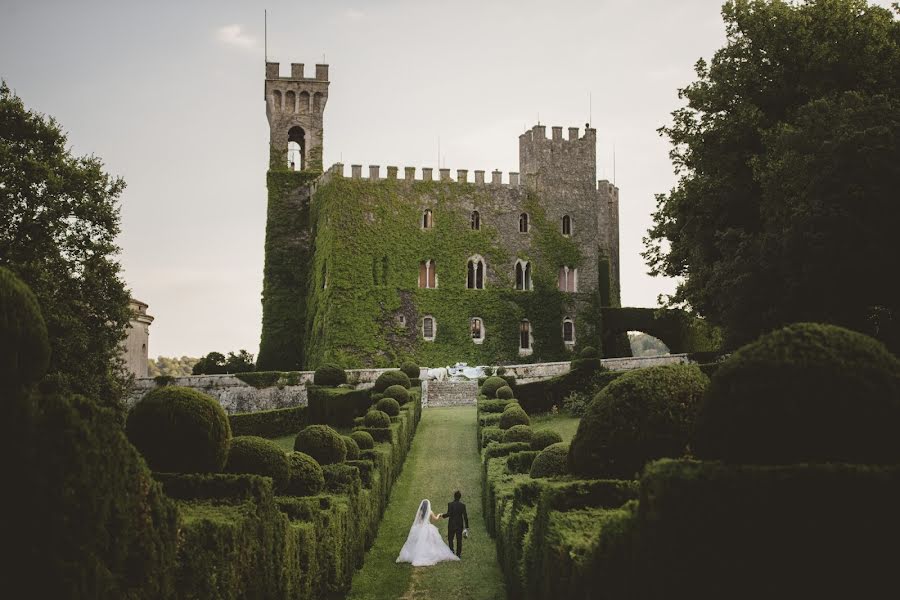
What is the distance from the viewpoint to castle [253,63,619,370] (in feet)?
168

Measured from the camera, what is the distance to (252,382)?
43.7 m

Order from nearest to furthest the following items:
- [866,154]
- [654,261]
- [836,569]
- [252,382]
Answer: [836,569] → [866,154] → [654,261] → [252,382]

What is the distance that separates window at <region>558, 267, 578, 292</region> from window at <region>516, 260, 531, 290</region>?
191 cm

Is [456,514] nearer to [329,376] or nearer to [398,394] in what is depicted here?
[398,394]

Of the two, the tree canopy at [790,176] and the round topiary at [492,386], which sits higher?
the tree canopy at [790,176]

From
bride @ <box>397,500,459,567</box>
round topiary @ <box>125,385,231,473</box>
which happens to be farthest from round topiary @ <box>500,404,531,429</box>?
round topiary @ <box>125,385,231,473</box>

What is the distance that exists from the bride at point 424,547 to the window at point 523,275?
3683 cm

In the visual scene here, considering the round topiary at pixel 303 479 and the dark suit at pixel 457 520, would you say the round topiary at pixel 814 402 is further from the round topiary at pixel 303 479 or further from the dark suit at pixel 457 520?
the dark suit at pixel 457 520

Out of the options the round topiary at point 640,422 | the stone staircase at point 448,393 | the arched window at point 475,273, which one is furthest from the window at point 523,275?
the round topiary at point 640,422

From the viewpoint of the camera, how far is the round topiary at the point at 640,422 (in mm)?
11109

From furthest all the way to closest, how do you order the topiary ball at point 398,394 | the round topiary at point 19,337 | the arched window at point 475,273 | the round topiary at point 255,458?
the arched window at point 475,273, the topiary ball at point 398,394, the round topiary at point 255,458, the round topiary at point 19,337

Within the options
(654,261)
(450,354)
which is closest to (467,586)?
(654,261)

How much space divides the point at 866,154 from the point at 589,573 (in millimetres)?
17296

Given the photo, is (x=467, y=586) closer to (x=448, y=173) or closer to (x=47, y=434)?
(x=47, y=434)
